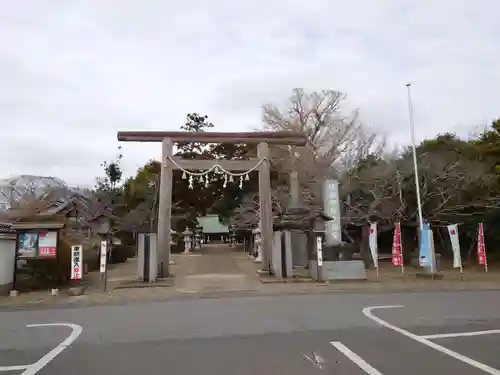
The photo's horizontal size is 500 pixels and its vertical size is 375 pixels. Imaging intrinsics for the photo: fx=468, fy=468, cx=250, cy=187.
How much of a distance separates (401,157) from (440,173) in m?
2.85

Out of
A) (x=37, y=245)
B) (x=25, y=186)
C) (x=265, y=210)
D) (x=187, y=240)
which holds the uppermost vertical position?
(x=25, y=186)

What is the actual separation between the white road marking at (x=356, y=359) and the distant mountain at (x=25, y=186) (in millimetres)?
35930

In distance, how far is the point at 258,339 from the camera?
7.62 m

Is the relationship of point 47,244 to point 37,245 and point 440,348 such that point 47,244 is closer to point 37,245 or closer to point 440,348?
point 37,245

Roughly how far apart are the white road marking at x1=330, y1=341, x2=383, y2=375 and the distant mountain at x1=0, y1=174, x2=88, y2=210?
118ft

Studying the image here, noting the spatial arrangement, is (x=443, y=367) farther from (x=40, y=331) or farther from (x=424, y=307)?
(x=40, y=331)

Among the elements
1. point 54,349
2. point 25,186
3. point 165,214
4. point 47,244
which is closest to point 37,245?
point 47,244

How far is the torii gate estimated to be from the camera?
2123 centimetres

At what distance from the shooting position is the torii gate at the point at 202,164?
2123 centimetres

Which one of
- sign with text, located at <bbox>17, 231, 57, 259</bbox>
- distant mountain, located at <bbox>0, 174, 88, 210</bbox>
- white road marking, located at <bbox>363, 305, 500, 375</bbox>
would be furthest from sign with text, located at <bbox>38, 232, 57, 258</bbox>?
distant mountain, located at <bbox>0, 174, 88, 210</bbox>

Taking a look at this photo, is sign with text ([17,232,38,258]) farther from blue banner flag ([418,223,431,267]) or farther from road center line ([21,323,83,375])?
blue banner flag ([418,223,431,267])

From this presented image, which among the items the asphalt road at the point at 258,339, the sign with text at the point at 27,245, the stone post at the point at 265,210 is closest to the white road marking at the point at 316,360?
the asphalt road at the point at 258,339

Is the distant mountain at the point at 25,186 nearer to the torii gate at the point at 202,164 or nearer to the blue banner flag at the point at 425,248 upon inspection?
the torii gate at the point at 202,164

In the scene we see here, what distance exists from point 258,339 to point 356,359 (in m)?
1.99
